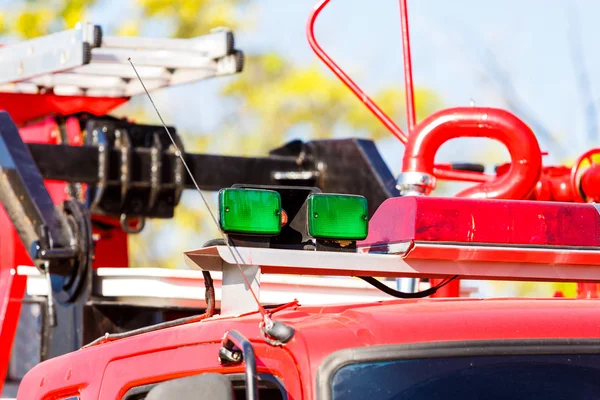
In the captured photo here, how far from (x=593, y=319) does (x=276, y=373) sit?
0.59 meters

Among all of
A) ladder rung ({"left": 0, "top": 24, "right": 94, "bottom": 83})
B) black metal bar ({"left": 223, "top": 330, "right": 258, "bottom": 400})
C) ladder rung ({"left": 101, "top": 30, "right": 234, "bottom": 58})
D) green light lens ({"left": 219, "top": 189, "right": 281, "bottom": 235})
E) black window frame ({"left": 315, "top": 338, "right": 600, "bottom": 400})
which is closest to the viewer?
black metal bar ({"left": 223, "top": 330, "right": 258, "bottom": 400})

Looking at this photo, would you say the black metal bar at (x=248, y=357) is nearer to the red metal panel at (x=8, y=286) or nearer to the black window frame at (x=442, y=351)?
the black window frame at (x=442, y=351)

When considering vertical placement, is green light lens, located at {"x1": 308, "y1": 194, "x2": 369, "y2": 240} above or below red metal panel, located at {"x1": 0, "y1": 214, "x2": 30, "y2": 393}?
above

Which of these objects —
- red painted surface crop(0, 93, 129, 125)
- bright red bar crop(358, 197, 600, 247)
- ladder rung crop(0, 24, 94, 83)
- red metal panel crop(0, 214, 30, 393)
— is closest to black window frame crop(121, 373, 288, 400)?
bright red bar crop(358, 197, 600, 247)

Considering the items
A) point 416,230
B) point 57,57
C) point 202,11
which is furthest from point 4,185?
point 202,11

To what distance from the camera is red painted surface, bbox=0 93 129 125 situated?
16.4ft

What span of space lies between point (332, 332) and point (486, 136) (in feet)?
4.88

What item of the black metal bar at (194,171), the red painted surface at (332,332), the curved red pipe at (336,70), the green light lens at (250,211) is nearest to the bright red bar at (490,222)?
the red painted surface at (332,332)

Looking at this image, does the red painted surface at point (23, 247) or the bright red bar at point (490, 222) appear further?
the red painted surface at point (23, 247)

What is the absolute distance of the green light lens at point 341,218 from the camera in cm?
225

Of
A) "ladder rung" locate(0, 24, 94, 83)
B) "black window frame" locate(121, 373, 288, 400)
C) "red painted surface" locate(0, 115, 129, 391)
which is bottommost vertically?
"black window frame" locate(121, 373, 288, 400)

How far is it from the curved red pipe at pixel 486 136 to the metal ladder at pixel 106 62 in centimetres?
129

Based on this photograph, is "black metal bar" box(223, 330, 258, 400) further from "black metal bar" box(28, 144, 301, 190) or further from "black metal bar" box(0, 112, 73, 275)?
"black metal bar" box(28, 144, 301, 190)

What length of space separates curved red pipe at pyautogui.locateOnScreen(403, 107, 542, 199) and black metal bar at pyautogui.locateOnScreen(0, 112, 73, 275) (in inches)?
47.8
